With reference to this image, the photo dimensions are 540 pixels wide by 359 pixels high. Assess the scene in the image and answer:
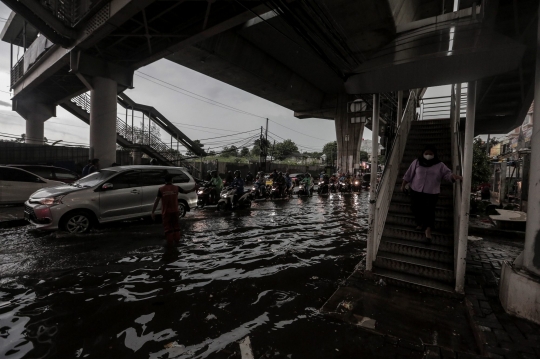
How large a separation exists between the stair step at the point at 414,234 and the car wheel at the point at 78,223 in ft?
22.8

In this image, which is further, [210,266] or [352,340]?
[210,266]

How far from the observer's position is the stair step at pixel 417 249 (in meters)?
4.23

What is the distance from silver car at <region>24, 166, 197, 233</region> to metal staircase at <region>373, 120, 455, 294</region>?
6450mm

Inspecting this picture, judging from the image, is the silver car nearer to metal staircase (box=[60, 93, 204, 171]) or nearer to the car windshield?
the car windshield

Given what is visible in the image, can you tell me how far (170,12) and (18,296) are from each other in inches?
444

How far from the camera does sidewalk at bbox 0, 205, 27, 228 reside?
7.39 m

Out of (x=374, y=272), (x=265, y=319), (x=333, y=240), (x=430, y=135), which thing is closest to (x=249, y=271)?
(x=265, y=319)

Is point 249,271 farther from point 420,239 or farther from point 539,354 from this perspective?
point 539,354

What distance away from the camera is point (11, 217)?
7781 mm

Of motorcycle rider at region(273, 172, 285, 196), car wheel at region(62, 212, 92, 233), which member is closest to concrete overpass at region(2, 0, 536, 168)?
car wheel at region(62, 212, 92, 233)

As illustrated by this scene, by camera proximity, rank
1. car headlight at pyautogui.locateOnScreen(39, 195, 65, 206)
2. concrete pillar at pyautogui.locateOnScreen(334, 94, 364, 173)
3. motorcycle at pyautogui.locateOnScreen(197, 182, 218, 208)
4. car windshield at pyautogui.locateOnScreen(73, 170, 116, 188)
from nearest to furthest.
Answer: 1. car headlight at pyautogui.locateOnScreen(39, 195, 65, 206)
2. car windshield at pyautogui.locateOnScreen(73, 170, 116, 188)
3. motorcycle at pyautogui.locateOnScreen(197, 182, 218, 208)
4. concrete pillar at pyautogui.locateOnScreen(334, 94, 364, 173)

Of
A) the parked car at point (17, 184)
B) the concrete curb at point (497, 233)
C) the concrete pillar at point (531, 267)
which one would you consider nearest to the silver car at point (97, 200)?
the parked car at point (17, 184)

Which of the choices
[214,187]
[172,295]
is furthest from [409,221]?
[214,187]

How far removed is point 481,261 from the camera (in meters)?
5.01
